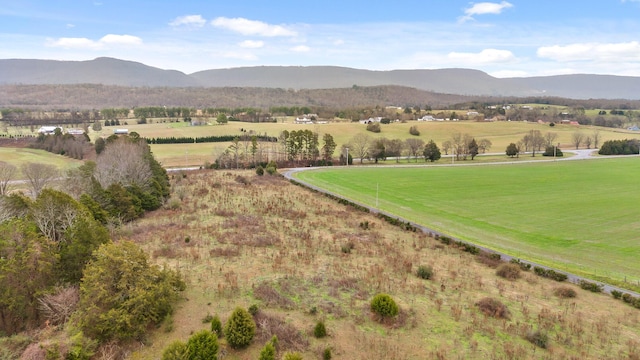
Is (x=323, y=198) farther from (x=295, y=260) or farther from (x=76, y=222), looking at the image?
(x=76, y=222)

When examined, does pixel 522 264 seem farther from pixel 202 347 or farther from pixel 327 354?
pixel 202 347

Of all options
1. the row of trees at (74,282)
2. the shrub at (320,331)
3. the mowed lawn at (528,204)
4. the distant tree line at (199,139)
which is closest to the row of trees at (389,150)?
the mowed lawn at (528,204)

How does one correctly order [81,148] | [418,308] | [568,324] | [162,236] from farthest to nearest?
[81,148], [162,236], [418,308], [568,324]

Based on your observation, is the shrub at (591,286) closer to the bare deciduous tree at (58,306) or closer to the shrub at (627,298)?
the shrub at (627,298)

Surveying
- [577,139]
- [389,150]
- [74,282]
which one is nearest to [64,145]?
[389,150]

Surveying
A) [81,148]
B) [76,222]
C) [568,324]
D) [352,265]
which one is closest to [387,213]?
[352,265]

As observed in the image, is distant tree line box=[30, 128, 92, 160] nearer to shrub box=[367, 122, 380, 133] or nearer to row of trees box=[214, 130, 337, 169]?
row of trees box=[214, 130, 337, 169]

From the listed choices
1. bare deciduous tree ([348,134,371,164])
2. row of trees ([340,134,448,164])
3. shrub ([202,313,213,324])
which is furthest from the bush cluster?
bare deciduous tree ([348,134,371,164])
